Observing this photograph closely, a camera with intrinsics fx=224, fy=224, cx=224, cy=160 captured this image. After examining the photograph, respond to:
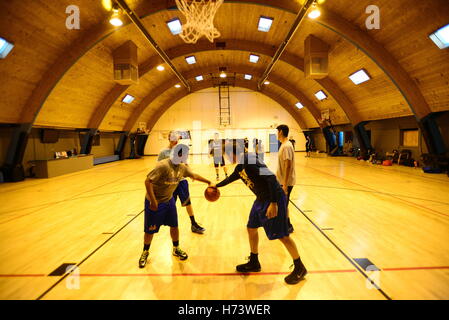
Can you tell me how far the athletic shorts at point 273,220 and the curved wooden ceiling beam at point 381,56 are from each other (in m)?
9.26

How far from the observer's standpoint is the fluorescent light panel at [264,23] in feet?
36.4

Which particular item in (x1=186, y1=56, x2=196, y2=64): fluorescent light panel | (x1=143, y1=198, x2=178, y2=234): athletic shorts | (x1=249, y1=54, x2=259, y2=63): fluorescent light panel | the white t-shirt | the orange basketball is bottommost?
(x1=143, y1=198, x2=178, y2=234): athletic shorts

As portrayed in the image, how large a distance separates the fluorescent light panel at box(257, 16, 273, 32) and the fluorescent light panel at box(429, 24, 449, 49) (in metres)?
6.48

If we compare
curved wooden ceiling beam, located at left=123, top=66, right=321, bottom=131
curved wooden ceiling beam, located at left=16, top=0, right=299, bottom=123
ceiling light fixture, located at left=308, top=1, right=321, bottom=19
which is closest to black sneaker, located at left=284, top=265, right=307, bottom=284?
ceiling light fixture, located at left=308, top=1, right=321, bottom=19

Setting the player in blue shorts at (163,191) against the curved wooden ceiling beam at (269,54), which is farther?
the curved wooden ceiling beam at (269,54)

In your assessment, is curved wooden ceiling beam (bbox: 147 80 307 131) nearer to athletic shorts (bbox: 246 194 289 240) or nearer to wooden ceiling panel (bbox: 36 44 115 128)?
wooden ceiling panel (bbox: 36 44 115 128)

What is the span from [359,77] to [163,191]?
1302 cm

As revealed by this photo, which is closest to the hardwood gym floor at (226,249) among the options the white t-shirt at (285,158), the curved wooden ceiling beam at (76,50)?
the white t-shirt at (285,158)

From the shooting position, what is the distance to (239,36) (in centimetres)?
1345

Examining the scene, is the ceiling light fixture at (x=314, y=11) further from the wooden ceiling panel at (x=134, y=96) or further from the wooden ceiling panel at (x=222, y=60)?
the wooden ceiling panel at (x=134, y=96)

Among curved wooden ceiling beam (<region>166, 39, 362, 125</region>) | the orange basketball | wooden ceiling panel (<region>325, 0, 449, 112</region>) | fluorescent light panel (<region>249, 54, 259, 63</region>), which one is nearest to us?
the orange basketball

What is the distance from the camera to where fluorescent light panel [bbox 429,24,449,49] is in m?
7.01

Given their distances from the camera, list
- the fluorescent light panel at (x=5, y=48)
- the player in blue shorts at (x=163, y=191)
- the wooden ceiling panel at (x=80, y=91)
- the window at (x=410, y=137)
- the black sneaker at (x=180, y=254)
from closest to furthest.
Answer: the player in blue shorts at (x=163, y=191)
the black sneaker at (x=180, y=254)
the fluorescent light panel at (x=5, y=48)
the wooden ceiling panel at (x=80, y=91)
the window at (x=410, y=137)

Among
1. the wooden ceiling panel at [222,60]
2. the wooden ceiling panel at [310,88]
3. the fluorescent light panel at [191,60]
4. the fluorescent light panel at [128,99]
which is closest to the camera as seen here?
the wooden ceiling panel at [222,60]
